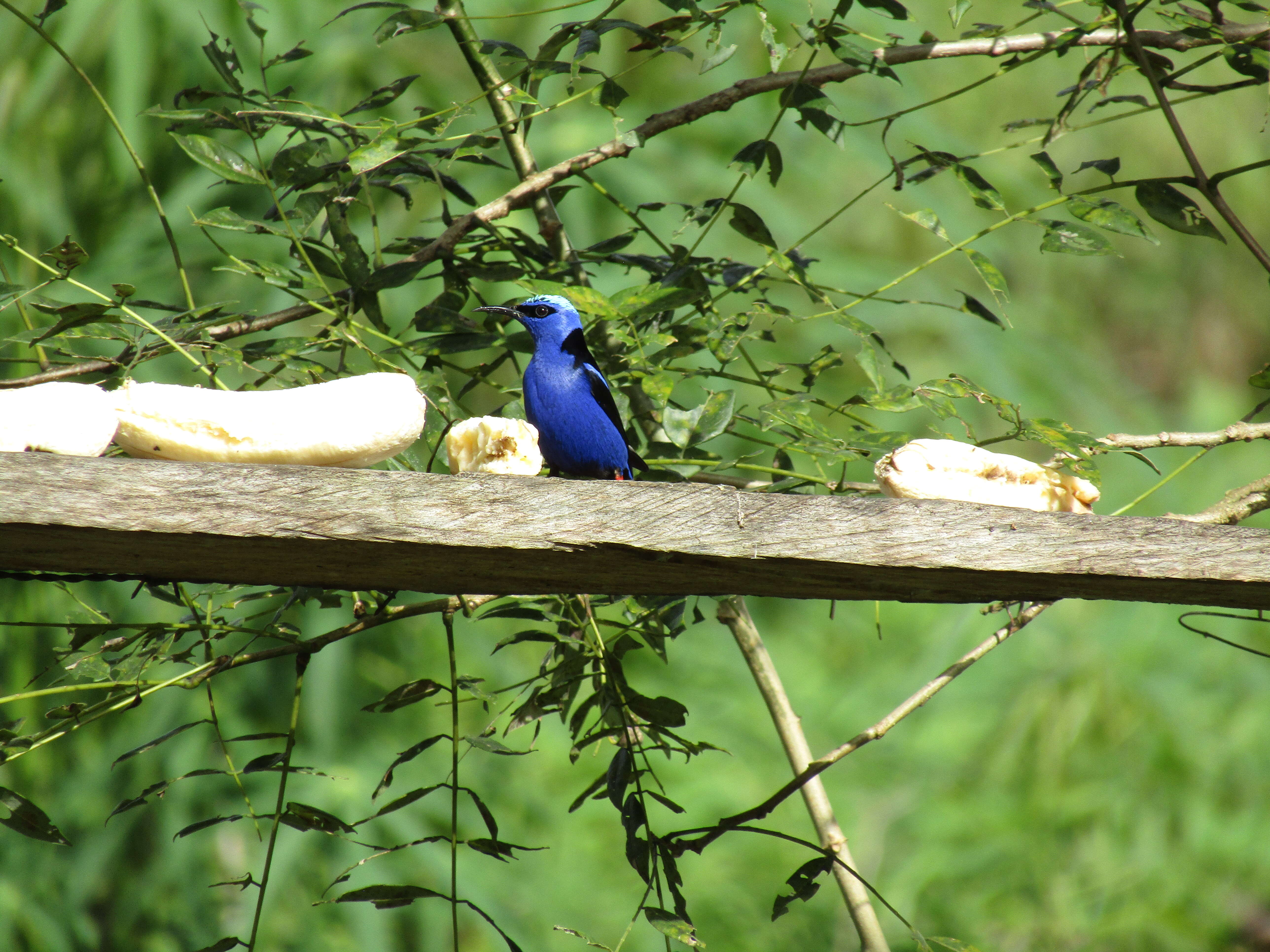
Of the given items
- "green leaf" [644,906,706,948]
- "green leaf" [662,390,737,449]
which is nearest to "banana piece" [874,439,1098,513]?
"green leaf" [662,390,737,449]

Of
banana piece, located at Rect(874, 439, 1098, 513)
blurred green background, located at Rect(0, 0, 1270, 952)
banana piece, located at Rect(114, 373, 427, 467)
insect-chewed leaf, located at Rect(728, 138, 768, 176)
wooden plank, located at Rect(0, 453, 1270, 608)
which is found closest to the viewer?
wooden plank, located at Rect(0, 453, 1270, 608)

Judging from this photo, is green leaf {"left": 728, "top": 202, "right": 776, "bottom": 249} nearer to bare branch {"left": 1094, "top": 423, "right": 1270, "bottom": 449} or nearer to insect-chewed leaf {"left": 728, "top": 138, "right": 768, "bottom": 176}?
insect-chewed leaf {"left": 728, "top": 138, "right": 768, "bottom": 176}

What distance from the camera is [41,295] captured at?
1596 mm

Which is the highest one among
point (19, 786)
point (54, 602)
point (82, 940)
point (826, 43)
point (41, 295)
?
point (826, 43)

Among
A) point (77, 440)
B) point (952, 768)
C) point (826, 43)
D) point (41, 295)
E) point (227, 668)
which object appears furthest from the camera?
point (952, 768)

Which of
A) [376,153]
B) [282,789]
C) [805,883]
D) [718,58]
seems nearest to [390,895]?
[282,789]

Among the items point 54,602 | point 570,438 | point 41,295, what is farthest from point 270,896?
point 570,438

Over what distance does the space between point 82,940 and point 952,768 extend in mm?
3099

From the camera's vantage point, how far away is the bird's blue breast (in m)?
1.31

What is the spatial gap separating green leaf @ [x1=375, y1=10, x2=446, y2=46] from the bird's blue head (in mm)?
339

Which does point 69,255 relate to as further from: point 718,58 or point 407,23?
point 718,58

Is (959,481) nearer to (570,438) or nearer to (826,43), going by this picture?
(570,438)

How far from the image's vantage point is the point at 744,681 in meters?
4.55

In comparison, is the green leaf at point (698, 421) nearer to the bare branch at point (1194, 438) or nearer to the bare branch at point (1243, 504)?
the bare branch at point (1194, 438)
